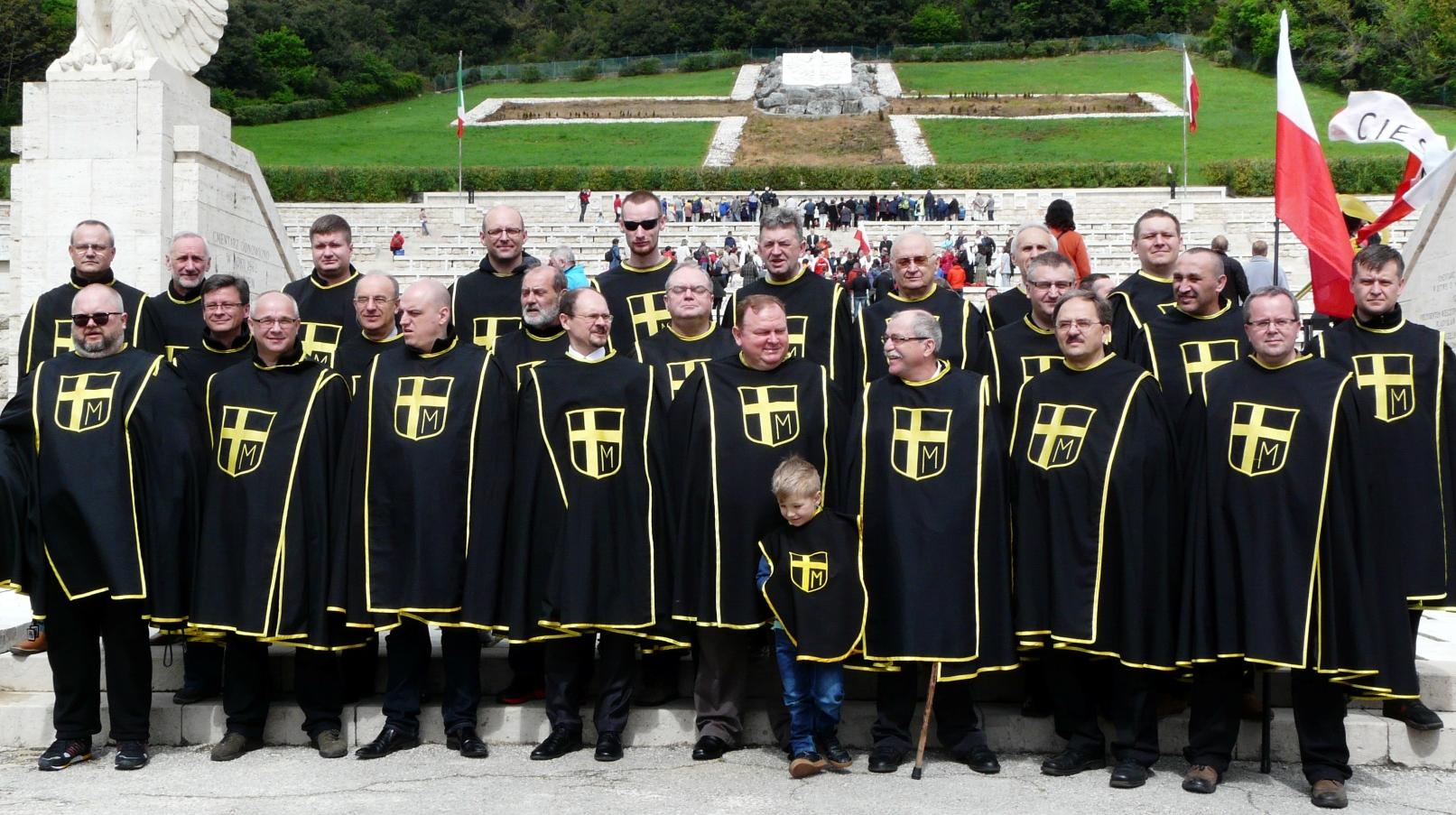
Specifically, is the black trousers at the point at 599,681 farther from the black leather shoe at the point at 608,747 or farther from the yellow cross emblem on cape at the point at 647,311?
the yellow cross emblem on cape at the point at 647,311

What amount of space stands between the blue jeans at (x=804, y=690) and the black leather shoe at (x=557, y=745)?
990 mm

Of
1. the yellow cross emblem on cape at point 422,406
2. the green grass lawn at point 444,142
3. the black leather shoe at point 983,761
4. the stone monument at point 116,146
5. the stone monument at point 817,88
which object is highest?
the stone monument at point 817,88

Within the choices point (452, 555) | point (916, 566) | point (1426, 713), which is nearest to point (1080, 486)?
point (916, 566)

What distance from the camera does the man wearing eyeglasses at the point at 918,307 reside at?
747cm

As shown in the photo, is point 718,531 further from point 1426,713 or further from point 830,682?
point 1426,713

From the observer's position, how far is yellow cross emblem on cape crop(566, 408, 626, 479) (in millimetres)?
6512

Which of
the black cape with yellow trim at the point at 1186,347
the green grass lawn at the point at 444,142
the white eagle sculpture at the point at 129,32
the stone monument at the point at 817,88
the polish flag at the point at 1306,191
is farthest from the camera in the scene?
the stone monument at the point at 817,88

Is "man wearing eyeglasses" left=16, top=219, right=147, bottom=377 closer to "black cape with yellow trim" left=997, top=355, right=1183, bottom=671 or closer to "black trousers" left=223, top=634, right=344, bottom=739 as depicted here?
"black trousers" left=223, top=634, right=344, bottom=739

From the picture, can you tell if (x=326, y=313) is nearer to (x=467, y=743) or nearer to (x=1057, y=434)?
(x=467, y=743)

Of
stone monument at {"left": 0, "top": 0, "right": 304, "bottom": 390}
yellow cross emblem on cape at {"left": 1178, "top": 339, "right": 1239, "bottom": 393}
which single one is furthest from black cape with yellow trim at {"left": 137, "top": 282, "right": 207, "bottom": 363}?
stone monument at {"left": 0, "top": 0, "right": 304, "bottom": 390}

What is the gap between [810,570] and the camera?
617 centimetres

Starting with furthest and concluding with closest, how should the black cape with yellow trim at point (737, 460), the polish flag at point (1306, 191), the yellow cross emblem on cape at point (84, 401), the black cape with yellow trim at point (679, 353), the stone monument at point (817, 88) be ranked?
the stone monument at point (817, 88), the polish flag at point (1306, 191), the black cape with yellow trim at point (679, 353), the yellow cross emblem on cape at point (84, 401), the black cape with yellow trim at point (737, 460)

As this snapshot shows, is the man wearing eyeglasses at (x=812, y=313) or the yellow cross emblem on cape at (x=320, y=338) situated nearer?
the man wearing eyeglasses at (x=812, y=313)

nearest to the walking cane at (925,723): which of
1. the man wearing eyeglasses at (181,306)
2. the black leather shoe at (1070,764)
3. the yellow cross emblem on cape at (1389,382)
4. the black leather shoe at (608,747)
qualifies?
the black leather shoe at (1070,764)
